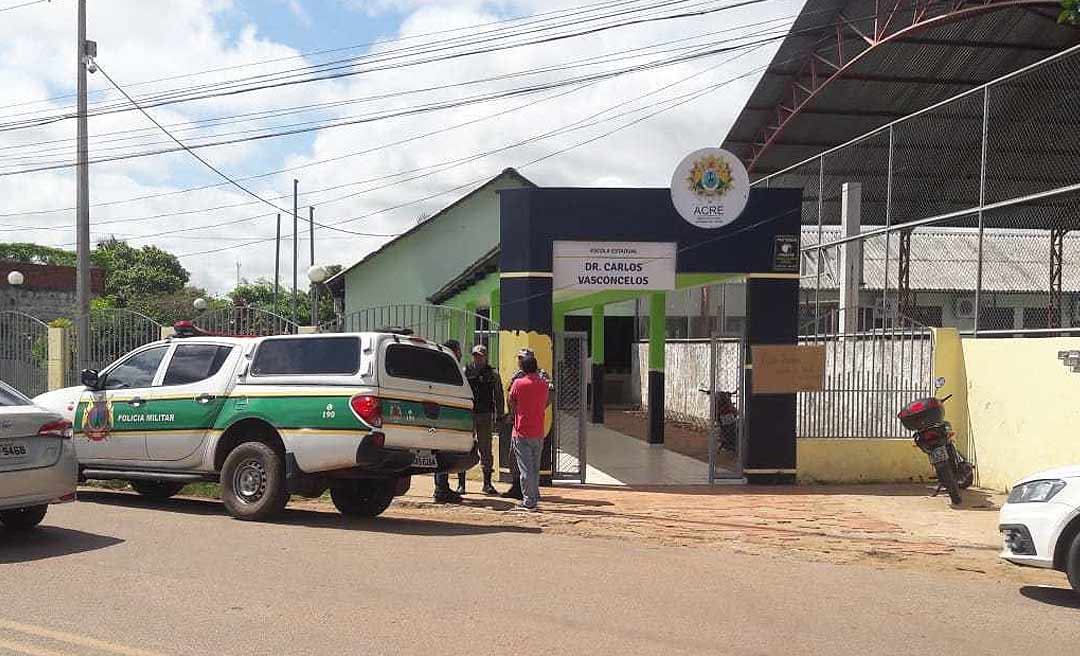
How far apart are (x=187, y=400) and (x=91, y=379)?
1329 millimetres

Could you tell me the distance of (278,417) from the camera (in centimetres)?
975

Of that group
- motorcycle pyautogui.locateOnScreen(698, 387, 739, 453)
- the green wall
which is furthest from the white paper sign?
the green wall

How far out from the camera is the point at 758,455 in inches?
541

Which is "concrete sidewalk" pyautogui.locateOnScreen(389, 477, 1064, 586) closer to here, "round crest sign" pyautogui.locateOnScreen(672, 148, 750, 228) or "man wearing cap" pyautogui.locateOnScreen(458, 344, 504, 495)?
"man wearing cap" pyautogui.locateOnScreen(458, 344, 504, 495)

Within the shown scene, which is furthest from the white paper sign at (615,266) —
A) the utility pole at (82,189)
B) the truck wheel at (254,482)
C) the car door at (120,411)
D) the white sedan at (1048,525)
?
the utility pole at (82,189)

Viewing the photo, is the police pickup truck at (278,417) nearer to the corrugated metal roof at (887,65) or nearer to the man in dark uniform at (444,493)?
the man in dark uniform at (444,493)

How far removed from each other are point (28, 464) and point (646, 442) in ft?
43.6

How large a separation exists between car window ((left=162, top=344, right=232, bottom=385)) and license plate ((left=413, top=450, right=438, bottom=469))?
2.33 m

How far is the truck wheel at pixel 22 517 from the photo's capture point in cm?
866

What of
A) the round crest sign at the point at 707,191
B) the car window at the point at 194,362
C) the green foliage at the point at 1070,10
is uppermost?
the green foliage at the point at 1070,10

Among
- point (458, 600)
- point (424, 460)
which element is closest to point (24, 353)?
point (424, 460)

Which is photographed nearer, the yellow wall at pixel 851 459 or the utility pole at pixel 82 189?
the yellow wall at pixel 851 459

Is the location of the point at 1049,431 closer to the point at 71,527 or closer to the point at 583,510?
the point at 583,510

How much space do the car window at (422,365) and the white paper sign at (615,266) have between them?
336 cm
